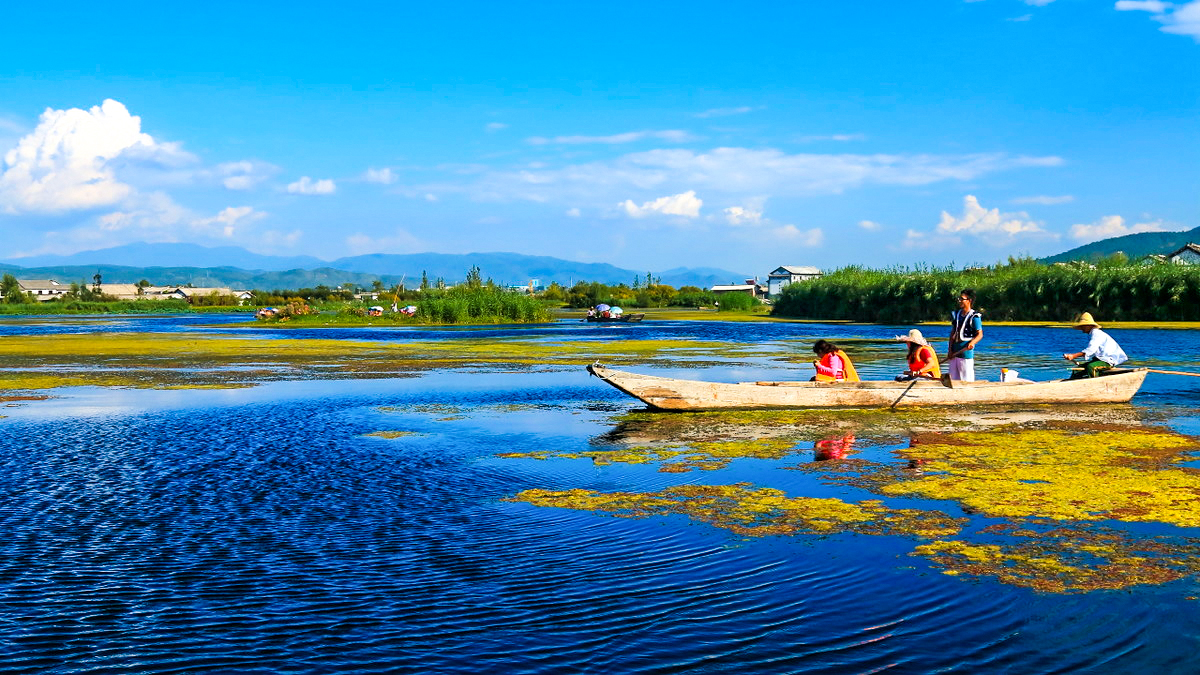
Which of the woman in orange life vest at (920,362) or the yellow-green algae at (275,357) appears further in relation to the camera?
the yellow-green algae at (275,357)

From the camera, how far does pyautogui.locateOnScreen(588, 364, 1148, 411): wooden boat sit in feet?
59.7

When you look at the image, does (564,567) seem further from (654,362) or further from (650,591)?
(654,362)

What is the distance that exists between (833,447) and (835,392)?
156 inches

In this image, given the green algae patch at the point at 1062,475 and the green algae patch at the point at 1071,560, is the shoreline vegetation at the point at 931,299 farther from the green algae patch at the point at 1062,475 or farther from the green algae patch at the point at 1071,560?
the green algae patch at the point at 1071,560

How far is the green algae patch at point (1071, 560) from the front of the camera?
24.8ft

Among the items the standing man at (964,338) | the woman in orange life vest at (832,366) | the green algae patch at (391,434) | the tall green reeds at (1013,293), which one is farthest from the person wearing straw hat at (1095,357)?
the tall green reeds at (1013,293)

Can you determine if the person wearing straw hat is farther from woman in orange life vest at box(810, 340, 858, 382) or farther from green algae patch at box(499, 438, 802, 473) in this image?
green algae patch at box(499, 438, 802, 473)

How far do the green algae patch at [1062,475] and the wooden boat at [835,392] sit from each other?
9.22 ft

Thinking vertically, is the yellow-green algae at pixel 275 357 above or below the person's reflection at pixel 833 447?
above

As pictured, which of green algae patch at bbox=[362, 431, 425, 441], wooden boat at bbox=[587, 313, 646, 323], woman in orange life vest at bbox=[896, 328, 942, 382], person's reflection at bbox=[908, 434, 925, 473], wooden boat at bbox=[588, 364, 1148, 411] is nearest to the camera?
person's reflection at bbox=[908, 434, 925, 473]

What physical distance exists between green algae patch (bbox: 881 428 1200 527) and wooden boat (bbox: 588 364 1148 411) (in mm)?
2809

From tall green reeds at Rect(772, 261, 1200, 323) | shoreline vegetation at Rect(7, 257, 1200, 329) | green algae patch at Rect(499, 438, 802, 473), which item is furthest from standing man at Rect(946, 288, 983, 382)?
tall green reeds at Rect(772, 261, 1200, 323)

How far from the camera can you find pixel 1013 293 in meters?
66.6

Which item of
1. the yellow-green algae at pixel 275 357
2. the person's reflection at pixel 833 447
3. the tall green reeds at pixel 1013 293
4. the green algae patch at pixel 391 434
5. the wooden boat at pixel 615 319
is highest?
the tall green reeds at pixel 1013 293
